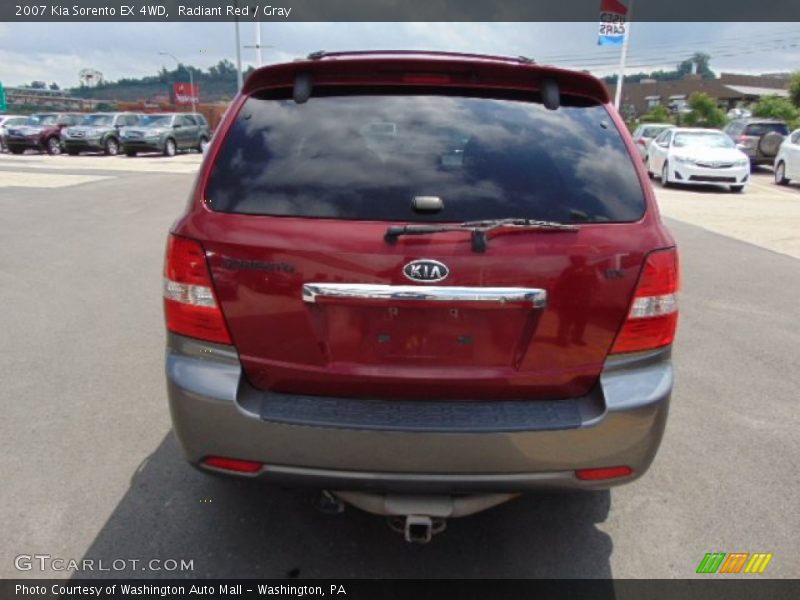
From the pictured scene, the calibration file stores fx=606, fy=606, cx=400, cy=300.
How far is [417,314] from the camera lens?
2.09 m

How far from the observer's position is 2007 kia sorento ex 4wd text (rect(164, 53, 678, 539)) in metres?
2.07

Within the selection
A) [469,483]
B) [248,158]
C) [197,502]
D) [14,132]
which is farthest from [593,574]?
[14,132]

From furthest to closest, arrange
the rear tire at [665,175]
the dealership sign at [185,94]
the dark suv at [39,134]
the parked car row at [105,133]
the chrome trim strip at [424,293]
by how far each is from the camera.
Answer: the dealership sign at [185,94], the dark suv at [39,134], the parked car row at [105,133], the rear tire at [665,175], the chrome trim strip at [424,293]

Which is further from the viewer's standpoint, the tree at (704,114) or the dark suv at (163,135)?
the tree at (704,114)

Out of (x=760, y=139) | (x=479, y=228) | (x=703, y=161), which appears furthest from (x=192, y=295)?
(x=760, y=139)

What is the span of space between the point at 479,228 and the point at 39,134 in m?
32.8

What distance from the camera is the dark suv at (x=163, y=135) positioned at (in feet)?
89.1

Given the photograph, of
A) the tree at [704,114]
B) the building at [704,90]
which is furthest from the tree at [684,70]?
the tree at [704,114]

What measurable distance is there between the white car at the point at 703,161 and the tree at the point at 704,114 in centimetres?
2573

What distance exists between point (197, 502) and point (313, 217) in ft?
5.30

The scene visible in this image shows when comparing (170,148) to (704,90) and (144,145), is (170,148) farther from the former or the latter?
(704,90)

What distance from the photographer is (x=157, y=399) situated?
155 inches

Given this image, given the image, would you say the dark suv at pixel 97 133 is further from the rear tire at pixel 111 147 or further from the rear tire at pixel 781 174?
the rear tire at pixel 781 174

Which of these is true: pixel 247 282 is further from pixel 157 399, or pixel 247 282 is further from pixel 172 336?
pixel 157 399
